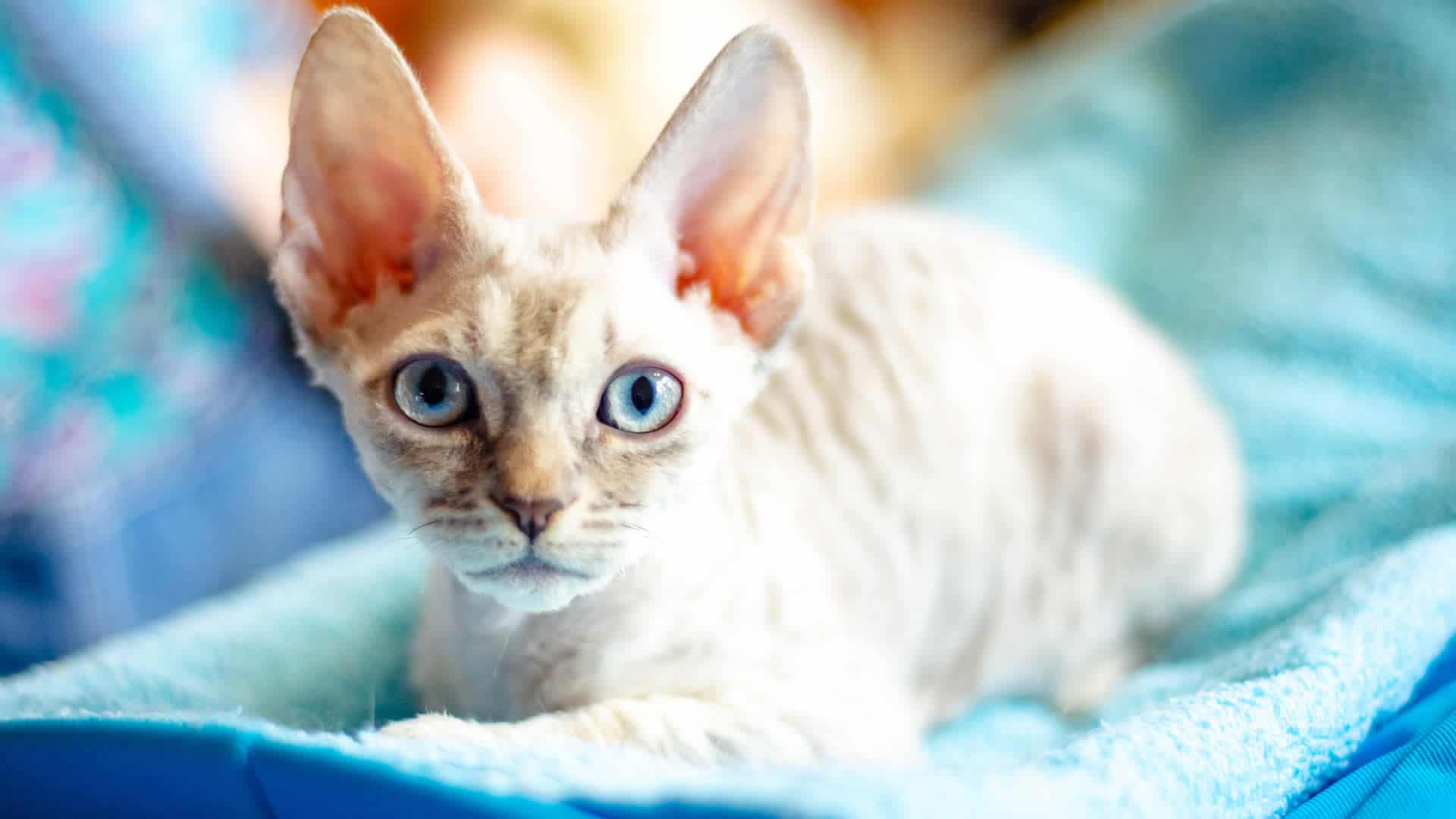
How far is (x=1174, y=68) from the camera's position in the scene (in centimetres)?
208

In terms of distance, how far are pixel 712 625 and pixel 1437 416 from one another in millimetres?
1154

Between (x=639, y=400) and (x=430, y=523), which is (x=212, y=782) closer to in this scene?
(x=430, y=523)

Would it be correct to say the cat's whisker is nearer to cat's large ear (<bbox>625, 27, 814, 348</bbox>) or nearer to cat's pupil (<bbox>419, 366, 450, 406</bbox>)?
cat's pupil (<bbox>419, 366, 450, 406</bbox>)

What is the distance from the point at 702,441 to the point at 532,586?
0.16m

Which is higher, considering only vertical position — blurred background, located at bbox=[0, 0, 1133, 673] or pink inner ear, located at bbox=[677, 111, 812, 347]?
blurred background, located at bbox=[0, 0, 1133, 673]

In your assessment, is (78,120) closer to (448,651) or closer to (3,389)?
(3,389)

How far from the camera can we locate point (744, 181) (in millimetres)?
839

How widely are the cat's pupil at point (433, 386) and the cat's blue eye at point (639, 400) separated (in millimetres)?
103

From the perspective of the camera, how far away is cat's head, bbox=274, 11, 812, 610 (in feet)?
2.38

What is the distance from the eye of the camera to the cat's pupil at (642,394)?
766 mm

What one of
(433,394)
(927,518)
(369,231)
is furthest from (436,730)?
(927,518)

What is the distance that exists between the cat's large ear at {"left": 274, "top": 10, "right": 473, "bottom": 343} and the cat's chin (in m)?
0.22

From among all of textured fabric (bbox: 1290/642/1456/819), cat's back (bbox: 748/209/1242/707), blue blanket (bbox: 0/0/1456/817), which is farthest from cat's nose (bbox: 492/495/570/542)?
textured fabric (bbox: 1290/642/1456/819)

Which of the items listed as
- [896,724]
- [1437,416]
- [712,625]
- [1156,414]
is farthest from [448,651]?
[1437,416]
